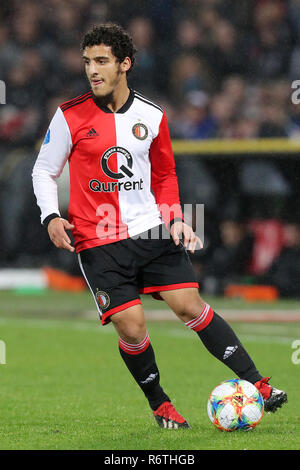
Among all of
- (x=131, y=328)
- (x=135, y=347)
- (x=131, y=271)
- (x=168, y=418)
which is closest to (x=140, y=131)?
(x=131, y=271)

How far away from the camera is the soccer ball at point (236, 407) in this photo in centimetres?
509

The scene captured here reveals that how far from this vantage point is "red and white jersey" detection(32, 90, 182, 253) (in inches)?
208

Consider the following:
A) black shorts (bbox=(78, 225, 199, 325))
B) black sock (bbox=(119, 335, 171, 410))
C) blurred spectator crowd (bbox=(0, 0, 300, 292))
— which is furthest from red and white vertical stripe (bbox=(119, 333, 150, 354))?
blurred spectator crowd (bbox=(0, 0, 300, 292))

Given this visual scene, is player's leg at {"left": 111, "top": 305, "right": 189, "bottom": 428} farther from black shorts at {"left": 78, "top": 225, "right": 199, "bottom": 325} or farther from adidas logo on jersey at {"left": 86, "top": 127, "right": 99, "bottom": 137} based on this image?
adidas logo on jersey at {"left": 86, "top": 127, "right": 99, "bottom": 137}

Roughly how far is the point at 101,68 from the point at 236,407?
6.36 feet

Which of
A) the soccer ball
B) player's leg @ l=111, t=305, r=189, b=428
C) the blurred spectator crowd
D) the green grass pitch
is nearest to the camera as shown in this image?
the green grass pitch

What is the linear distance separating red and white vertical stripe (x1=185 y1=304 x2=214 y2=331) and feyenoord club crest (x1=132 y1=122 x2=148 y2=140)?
985mm

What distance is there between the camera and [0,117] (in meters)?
17.7

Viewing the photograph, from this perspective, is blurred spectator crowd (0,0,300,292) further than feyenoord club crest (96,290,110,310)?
Yes

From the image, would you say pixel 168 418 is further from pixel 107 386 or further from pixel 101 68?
pixel 107 386

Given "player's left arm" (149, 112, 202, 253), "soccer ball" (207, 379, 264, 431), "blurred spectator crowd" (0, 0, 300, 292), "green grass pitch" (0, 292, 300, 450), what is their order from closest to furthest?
"green grass pitch" (0, 292, 300, 450) < "soccer ball" (207, 379, 264, 431) < "player's left arm" (149, 112, 202, 253) < "blurred spectator crowd" (0, 0, 300, 292)

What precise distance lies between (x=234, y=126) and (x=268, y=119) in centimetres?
67

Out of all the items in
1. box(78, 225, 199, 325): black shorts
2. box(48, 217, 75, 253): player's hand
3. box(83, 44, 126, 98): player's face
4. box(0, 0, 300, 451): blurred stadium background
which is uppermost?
box(83, 44, 126, 98): player's face

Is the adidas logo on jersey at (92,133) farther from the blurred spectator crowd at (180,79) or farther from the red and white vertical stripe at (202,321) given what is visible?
the blurred spectator crowd at (180,79)
